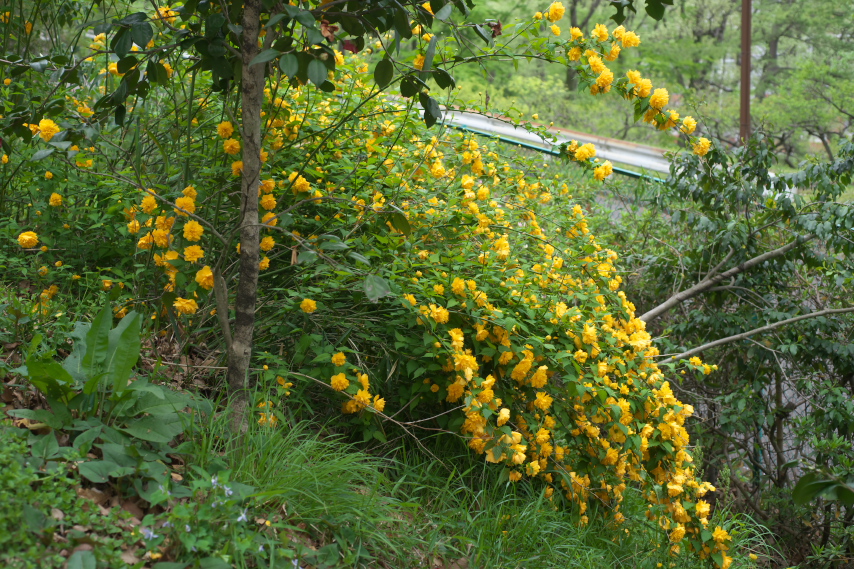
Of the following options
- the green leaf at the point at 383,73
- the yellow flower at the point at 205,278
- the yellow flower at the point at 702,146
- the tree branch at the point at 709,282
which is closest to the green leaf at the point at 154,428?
the yellow flower at the point at 205,278

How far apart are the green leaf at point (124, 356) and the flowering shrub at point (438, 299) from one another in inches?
10.0

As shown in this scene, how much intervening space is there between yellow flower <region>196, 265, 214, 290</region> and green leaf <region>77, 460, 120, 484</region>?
0.67 meters

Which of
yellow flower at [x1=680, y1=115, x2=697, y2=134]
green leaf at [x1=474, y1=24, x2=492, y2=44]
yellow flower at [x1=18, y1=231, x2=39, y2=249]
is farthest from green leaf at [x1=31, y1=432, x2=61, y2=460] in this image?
yellow flower at [x1=680, y1=115, x2=697, y2=134]

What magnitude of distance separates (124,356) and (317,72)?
1053mm

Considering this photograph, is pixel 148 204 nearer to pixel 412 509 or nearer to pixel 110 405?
pixel 110 405

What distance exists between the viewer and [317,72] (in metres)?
1.78

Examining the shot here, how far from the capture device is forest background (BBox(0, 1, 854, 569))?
1.99 m

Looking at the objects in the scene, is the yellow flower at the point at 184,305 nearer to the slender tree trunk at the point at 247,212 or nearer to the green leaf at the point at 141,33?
the slender tree trunk at the point at 247,212

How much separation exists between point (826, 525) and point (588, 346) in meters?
2.49

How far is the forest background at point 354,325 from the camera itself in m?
1.99

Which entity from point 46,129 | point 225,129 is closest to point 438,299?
point 225,129

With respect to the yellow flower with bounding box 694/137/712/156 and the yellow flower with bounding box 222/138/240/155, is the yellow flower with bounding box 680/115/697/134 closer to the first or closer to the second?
the yellow flower with bounding box 694/137/712/156

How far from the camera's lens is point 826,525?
13.4ft

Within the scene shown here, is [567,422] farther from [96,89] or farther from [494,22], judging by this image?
[96,89]
